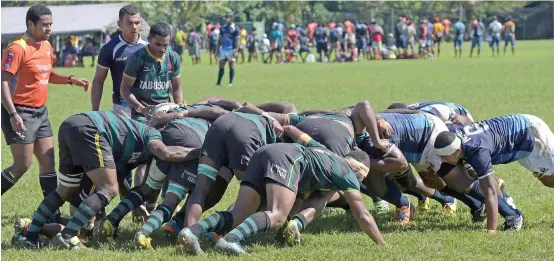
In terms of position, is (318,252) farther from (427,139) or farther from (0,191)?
(0,191)

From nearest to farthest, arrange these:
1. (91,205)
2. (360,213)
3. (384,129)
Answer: (360,213)
(91,205)
(384,129)

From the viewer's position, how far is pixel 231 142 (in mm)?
7211

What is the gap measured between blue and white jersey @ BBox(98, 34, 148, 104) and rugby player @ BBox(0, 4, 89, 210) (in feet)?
2.81

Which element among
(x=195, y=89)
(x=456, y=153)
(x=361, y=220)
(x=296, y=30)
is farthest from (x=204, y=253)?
(x=296, y=30)

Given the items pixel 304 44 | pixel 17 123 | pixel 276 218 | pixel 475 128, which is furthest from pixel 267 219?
pixel 304 44

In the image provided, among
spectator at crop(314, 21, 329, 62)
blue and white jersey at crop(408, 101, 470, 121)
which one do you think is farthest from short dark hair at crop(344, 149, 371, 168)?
spectator at crop(314, 21, 329, 62)

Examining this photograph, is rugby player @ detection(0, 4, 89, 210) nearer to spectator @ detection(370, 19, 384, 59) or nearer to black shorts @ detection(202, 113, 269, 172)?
black shorts @ detection(202, 113, 269, 172)

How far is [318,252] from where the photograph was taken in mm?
6871

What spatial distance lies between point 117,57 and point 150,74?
0.59 m

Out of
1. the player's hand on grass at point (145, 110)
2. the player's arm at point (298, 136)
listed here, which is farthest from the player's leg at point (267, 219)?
the player's hand on grass at point (145, 110)

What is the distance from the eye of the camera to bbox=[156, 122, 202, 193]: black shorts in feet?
24.4

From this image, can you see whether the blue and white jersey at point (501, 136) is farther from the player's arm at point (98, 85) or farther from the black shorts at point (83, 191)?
the player's arm at point (98, 85)

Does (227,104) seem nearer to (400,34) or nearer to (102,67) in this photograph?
(102,67)

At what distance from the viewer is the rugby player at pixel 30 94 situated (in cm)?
818
